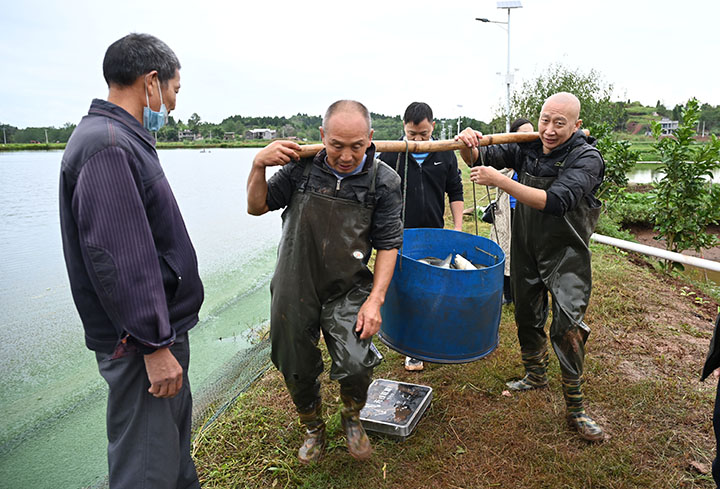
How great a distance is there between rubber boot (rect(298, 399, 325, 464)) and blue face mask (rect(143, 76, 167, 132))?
1.86 meters

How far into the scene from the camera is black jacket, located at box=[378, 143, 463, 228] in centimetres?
412

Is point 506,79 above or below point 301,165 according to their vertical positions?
above

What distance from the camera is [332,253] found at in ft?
8.65

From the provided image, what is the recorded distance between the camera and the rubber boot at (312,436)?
2.95m

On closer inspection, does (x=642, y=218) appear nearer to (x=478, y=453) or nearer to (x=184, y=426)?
(x=478, y=453)

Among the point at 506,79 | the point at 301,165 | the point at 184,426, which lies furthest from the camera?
the point at 506,79

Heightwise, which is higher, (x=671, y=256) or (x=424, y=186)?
(x=424, y=186)

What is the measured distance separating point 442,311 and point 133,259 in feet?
5.63

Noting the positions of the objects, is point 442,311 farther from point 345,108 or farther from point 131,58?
point 131,58

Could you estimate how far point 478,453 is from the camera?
3.07 m

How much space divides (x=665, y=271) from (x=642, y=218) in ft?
19.0

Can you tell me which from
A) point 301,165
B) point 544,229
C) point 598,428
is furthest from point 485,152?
point 598,428

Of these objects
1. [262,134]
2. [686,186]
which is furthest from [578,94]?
[262,134]

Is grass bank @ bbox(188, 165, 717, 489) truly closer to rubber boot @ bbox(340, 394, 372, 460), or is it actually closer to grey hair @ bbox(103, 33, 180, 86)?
rubber boot @ bbox(340, 394, 372, 460)
